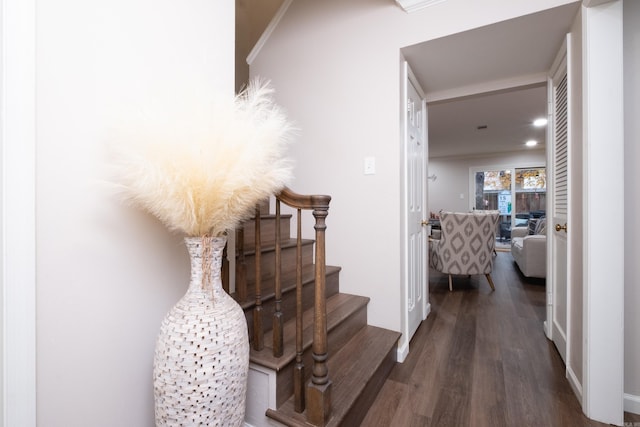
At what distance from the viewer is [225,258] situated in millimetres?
1366

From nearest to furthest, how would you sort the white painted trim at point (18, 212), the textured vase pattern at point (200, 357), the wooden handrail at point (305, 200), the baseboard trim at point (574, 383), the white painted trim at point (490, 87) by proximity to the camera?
1. the white painted trim at point (18, 212)
2. the textured vase pattern at point (200, 357)
3. the wooden handrail at point (305, 200)
4. the baseboard trim at point (574, 383)
5. the white painted trim at point (490, 87)

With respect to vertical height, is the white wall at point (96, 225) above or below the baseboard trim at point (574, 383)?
above

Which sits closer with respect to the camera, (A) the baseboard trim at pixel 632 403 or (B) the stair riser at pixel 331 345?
(B) the stair riser at pixel 331 345

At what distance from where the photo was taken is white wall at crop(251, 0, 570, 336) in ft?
6.36

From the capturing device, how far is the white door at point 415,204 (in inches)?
85.0

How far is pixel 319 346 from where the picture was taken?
1.14 m

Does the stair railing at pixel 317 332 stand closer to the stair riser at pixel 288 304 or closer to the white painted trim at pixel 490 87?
the stair riser at pixel 288 304

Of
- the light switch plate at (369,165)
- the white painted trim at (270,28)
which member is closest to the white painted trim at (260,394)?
the light switch plate at (369,165)

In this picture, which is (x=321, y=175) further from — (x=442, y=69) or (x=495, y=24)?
(x=495, y=24)

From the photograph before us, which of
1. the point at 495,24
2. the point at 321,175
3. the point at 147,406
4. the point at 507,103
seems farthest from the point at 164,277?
the point at 507,103

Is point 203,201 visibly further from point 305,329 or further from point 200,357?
point 305,329

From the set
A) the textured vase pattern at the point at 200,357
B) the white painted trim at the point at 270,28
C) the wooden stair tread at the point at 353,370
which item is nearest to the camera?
the textured vase pattern at the point at 200,357

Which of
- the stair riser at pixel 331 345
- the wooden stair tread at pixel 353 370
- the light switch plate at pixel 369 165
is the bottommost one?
the wooden stair tread at pixel 353 370

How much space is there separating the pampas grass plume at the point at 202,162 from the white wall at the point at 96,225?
76 mm
